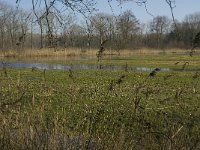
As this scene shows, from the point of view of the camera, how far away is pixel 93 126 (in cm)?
486

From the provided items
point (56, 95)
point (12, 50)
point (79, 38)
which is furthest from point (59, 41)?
point (56, 95)

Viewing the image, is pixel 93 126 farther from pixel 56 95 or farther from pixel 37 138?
pixel 56 95

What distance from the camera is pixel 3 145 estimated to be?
466 cm

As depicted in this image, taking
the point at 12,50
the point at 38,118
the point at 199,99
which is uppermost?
the point at 12,50

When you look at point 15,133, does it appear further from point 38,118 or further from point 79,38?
point 79,38

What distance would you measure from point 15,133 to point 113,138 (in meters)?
1.37

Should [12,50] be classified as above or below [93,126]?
above

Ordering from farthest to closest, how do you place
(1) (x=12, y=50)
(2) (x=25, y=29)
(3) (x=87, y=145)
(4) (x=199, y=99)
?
(4) (x=199, y=99) < (1) (x=12, y=50) < (2) (x=25, y=29) < (3) (x=87, y=145)

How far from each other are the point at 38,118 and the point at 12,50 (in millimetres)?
3720

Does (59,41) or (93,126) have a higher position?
(59,41)

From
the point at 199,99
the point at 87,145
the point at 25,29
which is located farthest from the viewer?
the point at 199,99

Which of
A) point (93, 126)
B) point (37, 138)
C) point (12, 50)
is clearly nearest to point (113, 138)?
point (93, 126)

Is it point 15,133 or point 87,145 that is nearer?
point 87,145

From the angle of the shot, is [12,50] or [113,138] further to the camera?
[12,50]
